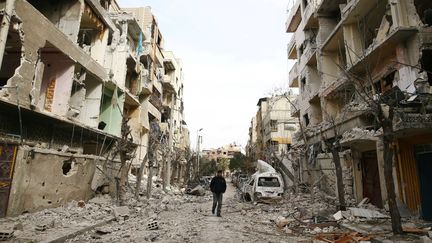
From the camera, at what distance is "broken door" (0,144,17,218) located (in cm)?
950

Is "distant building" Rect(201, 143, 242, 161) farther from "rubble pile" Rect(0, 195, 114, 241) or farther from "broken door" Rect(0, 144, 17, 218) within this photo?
"broken door" Rect(0, 144, 17, 218)

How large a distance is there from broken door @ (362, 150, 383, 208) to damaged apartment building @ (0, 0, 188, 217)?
13.1m

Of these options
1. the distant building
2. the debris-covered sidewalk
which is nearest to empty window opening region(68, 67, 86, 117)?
the debris-covered sidewalk

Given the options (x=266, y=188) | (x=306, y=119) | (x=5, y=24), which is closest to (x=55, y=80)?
(x=5, y=24)

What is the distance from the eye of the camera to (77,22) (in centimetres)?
1482

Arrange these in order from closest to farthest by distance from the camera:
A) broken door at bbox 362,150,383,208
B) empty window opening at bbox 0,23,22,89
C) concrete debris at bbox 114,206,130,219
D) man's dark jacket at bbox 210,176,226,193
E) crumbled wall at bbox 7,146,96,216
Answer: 1. crumbled wall at bbox 7,146,96,216
2. concrete debris at bbox 114,206,130,219
3. empty window opening at bbox 0,23,22,89
4. man's dark jacket at bbox 210,176,226,193
5. broken door at bbox 362,150,383,208

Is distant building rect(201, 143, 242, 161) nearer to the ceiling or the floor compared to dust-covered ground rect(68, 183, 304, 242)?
nearer to the ceiling

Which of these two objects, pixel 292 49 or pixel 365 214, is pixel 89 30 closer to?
pixel 365 214

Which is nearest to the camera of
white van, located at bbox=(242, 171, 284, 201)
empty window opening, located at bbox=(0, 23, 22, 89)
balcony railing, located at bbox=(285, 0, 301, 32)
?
empty window opening, located at bbox=(0, 23, 22, 89)

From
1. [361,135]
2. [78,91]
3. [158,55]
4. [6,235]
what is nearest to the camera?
[6,235]

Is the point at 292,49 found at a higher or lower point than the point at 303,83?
higher

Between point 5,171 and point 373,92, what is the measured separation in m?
12.9

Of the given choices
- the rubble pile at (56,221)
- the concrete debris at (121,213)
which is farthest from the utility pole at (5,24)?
the concrete debris at (121,213)

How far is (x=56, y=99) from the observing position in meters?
14.2
